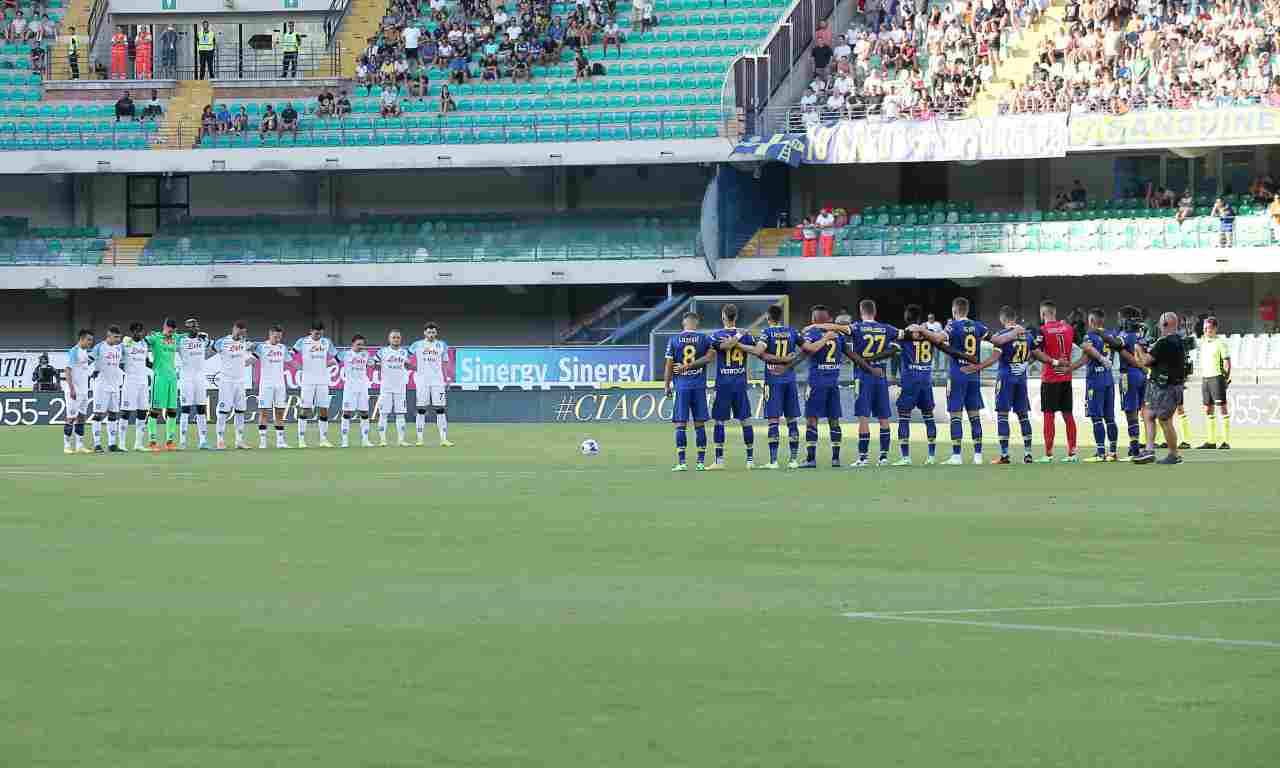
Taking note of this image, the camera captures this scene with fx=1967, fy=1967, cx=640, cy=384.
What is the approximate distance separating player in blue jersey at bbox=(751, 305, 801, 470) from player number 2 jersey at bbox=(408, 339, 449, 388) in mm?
9386

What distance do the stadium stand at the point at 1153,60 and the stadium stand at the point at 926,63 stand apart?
1.20m

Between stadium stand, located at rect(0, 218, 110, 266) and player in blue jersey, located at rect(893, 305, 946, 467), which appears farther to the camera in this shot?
stadium stand, located at rect(0, 218, 110, 266)

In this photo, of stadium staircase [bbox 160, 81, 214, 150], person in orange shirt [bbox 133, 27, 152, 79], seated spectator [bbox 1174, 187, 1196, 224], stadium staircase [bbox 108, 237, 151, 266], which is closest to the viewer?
seated spectator [bbox 1174, 187, 1196, 224]

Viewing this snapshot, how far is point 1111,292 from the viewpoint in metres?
54.3

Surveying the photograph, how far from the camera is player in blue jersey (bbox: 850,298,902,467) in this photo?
25.1 meters

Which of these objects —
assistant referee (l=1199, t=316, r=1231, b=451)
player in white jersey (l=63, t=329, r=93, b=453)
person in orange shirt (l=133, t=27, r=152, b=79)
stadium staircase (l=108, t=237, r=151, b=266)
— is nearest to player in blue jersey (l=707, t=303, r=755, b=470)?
assistant referee (l=1199, t=316, r=1231, b=451)

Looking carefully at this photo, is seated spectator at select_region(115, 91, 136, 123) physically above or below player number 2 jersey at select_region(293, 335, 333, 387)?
above

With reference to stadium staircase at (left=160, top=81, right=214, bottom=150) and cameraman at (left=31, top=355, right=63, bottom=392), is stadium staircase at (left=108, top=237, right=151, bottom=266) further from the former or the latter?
cameraman at (left=31, top=355, right=63, bottom=392)

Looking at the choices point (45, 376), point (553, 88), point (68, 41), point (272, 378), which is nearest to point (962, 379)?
point (272, 378)

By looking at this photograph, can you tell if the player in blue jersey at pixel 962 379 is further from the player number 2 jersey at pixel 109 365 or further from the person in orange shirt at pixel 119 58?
the person in orange shirt at pixel 119 58

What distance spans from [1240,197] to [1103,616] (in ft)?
141

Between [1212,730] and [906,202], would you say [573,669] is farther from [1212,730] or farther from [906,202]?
[906,202]

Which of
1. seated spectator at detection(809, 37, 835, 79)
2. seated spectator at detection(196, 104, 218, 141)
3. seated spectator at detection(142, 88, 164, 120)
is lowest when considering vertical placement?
seated spectator at detection(196, 104, 218, 141)

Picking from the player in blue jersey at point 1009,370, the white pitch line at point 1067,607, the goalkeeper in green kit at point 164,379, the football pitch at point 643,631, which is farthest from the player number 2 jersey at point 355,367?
the white pitch line at point 1067,607
